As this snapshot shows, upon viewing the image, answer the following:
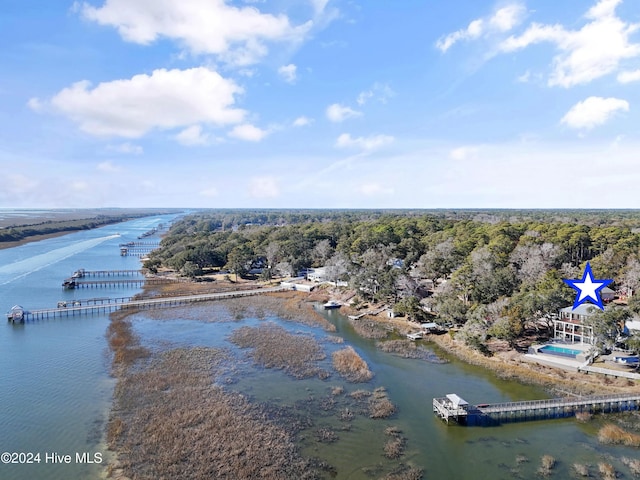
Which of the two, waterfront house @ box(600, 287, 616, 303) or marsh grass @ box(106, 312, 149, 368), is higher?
waterfront house @ box(600, 287, 616, 303)

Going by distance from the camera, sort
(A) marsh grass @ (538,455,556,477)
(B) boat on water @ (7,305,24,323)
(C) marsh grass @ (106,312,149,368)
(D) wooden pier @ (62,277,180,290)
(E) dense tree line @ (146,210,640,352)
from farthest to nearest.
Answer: (D) wooden pier @ (62,277,180,290), (B) boat on water @ (7,305,24,323), (E) dense tree line @ (146,210,640,352), (C) marsh grass @ (106,312,149,368), (A) marsh grass @ (538,455,556,477)

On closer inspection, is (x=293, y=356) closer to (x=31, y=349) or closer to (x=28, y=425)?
(x=28, y=425)

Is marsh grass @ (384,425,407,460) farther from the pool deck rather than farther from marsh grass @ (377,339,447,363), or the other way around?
the pool deck

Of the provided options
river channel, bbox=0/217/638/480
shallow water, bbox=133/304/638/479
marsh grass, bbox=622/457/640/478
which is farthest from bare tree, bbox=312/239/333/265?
marsh grass, bbox=622/457/640/478

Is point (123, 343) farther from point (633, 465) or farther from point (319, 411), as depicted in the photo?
point (633, 465)

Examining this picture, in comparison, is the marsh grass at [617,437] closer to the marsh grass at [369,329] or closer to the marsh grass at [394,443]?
the marsh grass at [394,443]

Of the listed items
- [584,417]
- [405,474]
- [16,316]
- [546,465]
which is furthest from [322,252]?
[546,465]
